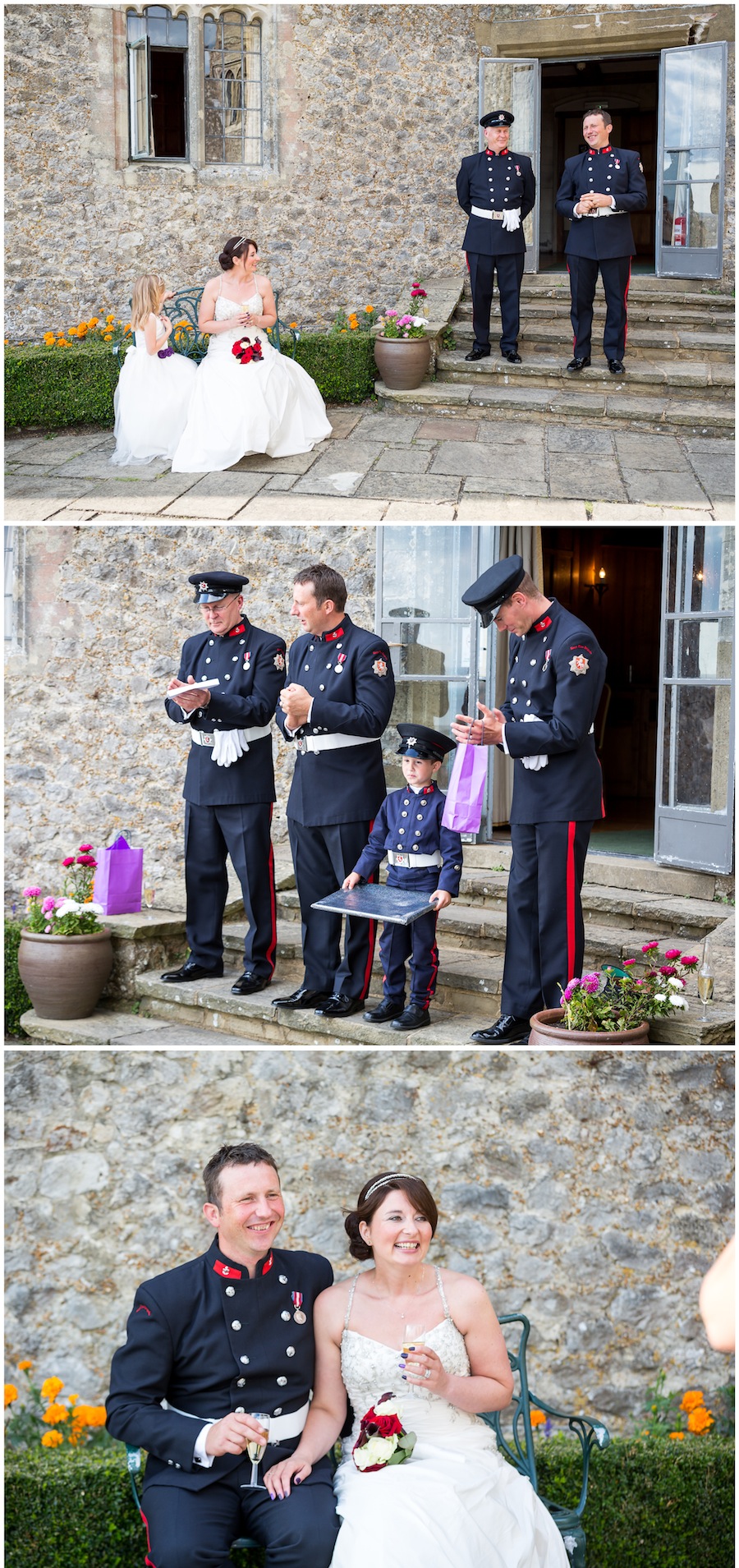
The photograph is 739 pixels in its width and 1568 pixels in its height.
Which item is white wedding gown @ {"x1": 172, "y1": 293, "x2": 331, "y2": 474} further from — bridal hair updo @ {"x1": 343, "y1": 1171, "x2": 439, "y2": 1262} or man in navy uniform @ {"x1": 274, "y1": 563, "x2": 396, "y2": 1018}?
bridal hair updo @ {"x1": 343, "y1": 1171, "x2": 439, "y2": 1262}

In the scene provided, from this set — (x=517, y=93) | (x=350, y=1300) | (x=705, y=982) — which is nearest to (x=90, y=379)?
(x=517, y=93)

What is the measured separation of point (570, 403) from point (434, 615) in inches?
59.5

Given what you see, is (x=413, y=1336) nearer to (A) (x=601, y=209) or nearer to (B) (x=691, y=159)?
(A) (x=601, y=209)

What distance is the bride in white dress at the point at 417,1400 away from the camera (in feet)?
9.99

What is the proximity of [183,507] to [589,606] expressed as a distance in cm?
548

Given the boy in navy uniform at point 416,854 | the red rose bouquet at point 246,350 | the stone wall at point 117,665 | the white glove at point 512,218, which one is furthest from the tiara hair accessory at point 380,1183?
the white glove at point 512,218

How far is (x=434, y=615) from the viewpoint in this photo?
24.8 feet

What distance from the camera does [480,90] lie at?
9891 millimetres

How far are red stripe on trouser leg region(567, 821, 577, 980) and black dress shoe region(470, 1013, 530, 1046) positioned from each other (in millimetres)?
283

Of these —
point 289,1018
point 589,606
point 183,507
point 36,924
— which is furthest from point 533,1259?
point 589,606

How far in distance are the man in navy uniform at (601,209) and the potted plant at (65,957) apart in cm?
462

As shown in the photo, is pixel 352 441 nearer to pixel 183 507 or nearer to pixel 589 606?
pixel 183 507

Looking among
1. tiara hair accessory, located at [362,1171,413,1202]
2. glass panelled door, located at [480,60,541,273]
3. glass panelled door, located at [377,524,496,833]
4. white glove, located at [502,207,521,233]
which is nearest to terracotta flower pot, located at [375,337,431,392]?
white glove, located at [502,207,521,233]

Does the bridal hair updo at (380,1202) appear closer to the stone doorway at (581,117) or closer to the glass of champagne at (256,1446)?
the glass of champagne at (256,1446)
